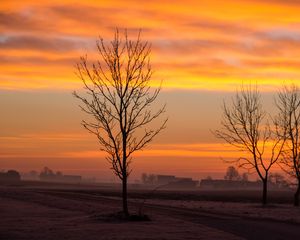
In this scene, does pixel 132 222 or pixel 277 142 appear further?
pixel 277 142

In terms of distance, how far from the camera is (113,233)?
949 inches

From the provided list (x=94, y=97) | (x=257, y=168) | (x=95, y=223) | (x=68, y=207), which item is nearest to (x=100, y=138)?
(x=94, y=97)

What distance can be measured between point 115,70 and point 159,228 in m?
8.58

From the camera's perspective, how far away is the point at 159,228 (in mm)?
26234

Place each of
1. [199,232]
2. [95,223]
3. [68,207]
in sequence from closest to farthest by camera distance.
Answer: [199,232], [95,223], [68,207]

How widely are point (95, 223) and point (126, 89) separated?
6882mm

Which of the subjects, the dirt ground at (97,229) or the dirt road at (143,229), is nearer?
the dirt ground at (97,229)

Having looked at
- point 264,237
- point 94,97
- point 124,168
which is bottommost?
point 264,237

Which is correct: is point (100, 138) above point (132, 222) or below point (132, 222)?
above

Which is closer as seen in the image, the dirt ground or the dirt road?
the dirt ground

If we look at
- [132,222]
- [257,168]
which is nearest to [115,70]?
[132,222]

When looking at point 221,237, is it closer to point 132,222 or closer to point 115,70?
point 132,222

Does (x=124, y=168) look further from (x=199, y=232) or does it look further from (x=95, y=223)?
(x=199, y=232)

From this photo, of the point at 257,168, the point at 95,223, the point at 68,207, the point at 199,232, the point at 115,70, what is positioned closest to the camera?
the point at 199,232
